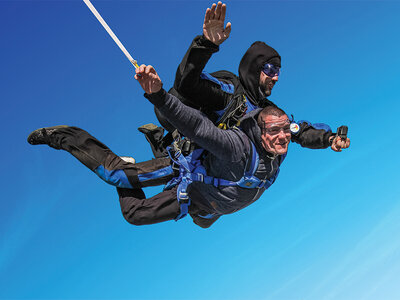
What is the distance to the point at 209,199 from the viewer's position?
17.2ft

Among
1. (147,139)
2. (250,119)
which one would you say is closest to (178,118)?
(250,119)

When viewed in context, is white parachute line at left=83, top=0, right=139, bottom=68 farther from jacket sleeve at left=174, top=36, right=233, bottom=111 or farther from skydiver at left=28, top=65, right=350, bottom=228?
skydiver at left=28, top=65, right=350, bottom=228

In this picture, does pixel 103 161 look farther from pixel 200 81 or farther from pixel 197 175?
→ pixel 200 81

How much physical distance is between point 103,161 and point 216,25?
1.95 m

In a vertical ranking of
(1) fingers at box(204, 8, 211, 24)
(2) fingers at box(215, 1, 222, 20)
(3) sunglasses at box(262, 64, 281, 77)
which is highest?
(1) fingers at box(204, 8, 211, 24)

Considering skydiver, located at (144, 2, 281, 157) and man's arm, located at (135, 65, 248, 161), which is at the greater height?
skydiver, located at (144, 2, 281, 157)

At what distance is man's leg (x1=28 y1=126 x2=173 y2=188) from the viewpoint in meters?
5.21

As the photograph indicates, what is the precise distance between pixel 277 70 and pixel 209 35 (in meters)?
1.02

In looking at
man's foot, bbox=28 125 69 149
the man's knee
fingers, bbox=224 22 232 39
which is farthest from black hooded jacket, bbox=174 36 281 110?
man's foot, bbox=28 125 69 149

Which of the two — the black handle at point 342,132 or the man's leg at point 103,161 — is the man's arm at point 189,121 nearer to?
the man's leg at point 103,161

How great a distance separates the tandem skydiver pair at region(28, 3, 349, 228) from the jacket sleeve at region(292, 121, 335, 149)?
11 mm

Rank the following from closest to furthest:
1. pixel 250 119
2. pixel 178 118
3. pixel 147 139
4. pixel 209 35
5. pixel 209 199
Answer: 1. pixel 178 118
2. pixel 209 35
3. pixel 250 119
4. pixel 209 199
5. pixel 147 139

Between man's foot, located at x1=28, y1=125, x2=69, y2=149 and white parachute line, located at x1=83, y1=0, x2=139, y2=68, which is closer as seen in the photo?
white parachute line, located at x1=83, y1=0, x2=139, y2=68

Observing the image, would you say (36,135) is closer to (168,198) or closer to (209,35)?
(168,198)
